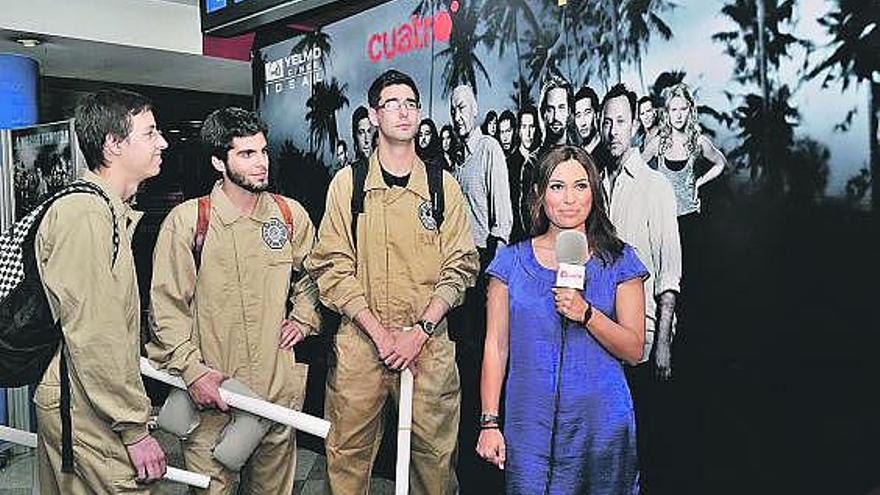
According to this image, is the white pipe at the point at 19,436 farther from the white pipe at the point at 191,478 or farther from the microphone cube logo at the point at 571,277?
the microphone cube logo at the point at 571,277

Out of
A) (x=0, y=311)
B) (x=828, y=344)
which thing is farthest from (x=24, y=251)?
(x=828, y=344)

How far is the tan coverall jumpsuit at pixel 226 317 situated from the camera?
3406 millimetres

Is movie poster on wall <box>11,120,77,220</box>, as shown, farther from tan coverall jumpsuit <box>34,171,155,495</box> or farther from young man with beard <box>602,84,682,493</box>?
young man with beard <box>602,84,682,493</box>

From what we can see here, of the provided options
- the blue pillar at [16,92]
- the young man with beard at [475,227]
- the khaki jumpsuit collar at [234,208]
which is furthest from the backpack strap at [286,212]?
the blue pillar at [16,92]

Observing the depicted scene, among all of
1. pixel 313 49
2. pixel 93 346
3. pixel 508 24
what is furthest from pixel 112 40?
pixel 93 346

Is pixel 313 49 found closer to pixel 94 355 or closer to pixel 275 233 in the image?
pixel 275 233

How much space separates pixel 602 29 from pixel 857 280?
46.5 inches

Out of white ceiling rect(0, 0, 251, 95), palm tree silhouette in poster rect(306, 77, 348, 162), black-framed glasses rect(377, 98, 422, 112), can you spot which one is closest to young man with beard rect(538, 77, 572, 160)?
black-framed glasses rect(377, 98, 422, 112)

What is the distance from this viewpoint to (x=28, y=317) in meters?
2.49

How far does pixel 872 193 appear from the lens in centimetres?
271

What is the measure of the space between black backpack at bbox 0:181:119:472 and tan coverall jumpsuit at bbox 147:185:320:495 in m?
0.83

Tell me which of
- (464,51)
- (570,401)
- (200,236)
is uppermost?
(464,51)

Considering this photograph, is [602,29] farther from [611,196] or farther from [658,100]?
[611,196]

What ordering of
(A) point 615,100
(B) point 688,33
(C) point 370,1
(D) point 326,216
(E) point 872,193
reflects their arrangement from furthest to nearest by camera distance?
(C) point 370,1
(D) point 326,216
(A) point 615,100
(B) point 688,33
(E) point 872,193
